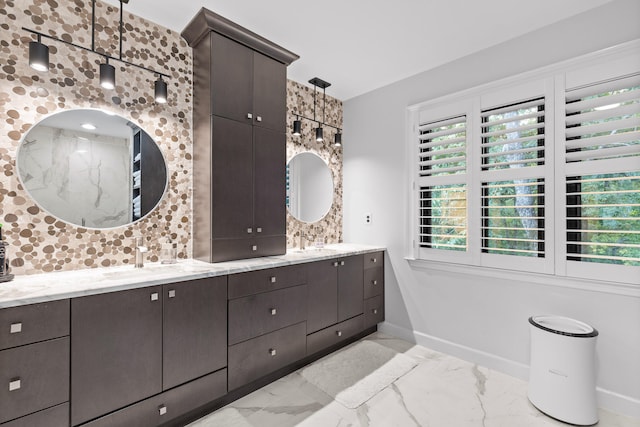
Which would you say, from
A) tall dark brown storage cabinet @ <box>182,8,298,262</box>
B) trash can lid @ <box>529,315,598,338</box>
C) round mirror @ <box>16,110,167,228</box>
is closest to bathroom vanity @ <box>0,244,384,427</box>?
tall dark brown storage cabinet @ <box>182,8,298,262</box>

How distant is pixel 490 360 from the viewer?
2.57 meters

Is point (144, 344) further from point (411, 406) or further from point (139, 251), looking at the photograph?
point (411, 406)

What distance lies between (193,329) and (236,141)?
4.53ft

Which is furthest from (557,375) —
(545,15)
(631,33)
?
(545,15)

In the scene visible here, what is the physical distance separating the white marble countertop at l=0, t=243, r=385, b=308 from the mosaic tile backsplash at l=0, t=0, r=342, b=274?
162 mm

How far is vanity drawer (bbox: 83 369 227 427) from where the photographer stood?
1612mm

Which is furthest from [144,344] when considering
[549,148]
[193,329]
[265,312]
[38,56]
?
[549,148]

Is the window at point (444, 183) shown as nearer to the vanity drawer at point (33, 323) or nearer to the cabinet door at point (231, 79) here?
the cabinet door at point (231, 79)

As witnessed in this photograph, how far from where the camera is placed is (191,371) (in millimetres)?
1871

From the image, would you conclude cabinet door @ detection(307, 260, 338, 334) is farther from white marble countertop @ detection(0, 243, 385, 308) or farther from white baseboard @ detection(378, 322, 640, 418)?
white baseboard @ detection(378, 322, 640, 418)

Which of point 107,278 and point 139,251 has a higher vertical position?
point 139,251

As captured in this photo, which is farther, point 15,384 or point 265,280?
point 265,280

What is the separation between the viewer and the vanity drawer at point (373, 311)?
10.5ft

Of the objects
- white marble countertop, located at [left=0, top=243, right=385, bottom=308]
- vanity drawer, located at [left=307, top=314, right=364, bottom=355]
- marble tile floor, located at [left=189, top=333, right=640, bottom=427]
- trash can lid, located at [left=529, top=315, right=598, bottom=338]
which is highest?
white marble countertop, located at [left=0, top=243, right=385, bottom=308]
